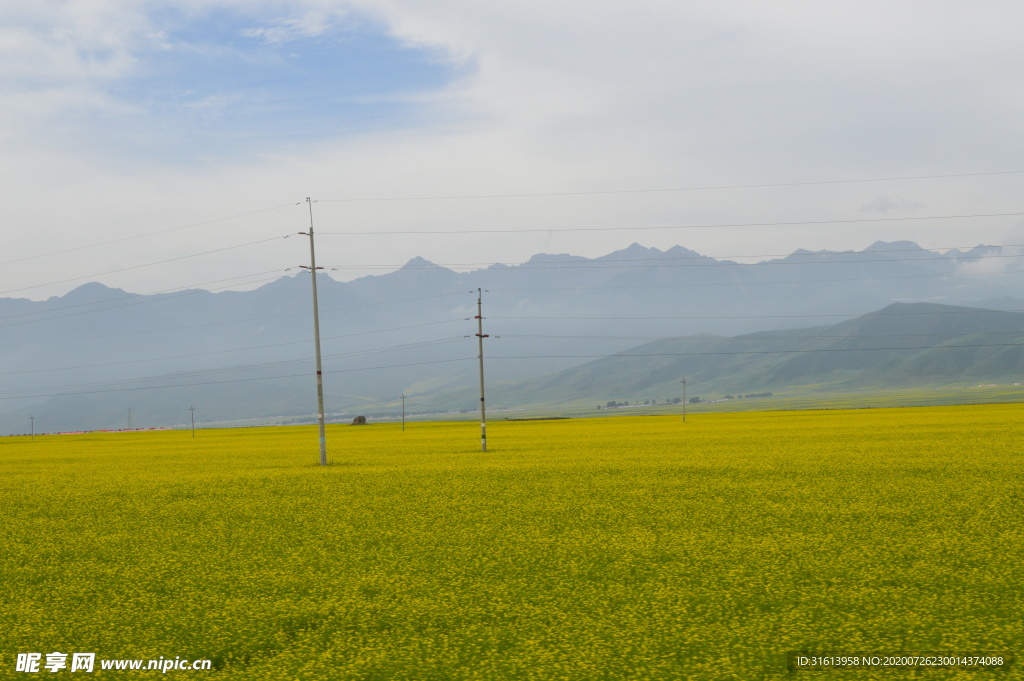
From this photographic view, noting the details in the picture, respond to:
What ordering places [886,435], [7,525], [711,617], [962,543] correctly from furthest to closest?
1. [886,435]
2. [7,525]
3. [962,543]
4. [711,617]

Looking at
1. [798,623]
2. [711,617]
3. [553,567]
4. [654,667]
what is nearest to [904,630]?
[798,623]

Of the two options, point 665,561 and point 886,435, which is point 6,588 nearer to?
point 665,561

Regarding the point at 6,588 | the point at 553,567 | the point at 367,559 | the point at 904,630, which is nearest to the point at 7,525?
the point at 6,588

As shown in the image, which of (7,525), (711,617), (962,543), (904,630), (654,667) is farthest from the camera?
(7,525)

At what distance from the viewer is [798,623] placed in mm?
13055

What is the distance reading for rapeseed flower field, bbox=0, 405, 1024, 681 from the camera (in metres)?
12.2

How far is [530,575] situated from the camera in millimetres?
16609

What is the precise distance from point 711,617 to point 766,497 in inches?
577

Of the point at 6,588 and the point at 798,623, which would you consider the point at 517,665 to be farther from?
the point at 6,588

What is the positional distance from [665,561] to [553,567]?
226 centimetres

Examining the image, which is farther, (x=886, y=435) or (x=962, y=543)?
(x=886, y=435)

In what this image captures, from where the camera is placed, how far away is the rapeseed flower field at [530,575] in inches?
480

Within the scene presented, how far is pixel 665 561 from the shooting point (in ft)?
57.7

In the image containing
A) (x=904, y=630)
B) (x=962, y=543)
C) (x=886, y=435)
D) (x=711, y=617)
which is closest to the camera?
(x=904, y=630)
